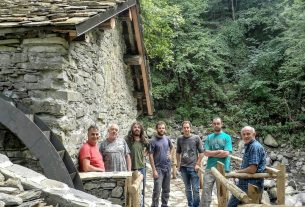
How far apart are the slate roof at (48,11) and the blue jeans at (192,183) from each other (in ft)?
9.90

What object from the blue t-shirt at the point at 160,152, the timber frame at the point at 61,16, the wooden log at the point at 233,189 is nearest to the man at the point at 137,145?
the blue t-shirt at the point at 160,152

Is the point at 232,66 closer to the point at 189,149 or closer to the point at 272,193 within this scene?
the point at 272,193

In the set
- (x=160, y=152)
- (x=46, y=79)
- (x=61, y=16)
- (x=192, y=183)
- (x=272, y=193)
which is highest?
(x=61, y=16)

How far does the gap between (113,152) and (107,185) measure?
2.48ft

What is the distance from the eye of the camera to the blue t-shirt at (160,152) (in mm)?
6012

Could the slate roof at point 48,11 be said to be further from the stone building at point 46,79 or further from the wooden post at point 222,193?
the wooden post at point 222,193

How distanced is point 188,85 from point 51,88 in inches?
549

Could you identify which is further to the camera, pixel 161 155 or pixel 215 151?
pixel 161 155

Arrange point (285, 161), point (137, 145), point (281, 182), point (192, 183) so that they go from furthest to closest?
1. point (285, 161)
2. point (192, 183)
3. point (137, 145)
4. point (281, 182)

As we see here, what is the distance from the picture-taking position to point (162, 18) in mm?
16297

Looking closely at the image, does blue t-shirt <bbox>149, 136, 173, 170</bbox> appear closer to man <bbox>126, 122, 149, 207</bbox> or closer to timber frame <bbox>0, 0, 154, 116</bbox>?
man <bbox>126, 122, 149, 207</bbox>

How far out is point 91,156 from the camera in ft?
16.8

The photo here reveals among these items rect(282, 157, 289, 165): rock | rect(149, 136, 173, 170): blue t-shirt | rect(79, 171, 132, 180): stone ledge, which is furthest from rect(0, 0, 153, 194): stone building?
rect(282, 157, 289, 165): rock

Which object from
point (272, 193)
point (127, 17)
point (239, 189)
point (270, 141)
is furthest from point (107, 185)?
point (270, 141)
